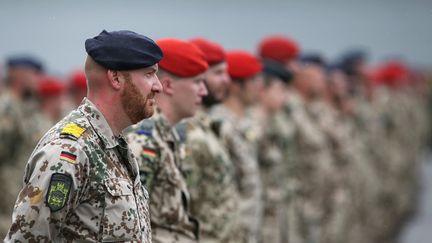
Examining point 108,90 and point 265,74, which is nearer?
point 108,90

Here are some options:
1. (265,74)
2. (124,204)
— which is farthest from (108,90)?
(265,74)

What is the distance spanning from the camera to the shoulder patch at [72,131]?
9.04ft

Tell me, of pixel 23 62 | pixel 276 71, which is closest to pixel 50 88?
pixel 23 62

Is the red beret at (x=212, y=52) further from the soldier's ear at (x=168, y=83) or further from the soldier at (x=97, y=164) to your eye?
the soldier at (x=97, y=164)

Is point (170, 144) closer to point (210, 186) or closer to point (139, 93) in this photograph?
point (210, 186)

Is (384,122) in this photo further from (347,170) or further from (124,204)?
(124,204)

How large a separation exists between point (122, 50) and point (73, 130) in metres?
0.33

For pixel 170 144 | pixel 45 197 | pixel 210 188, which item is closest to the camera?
pixel 45 197

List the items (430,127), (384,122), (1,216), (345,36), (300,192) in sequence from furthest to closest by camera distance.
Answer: (345,36) → (430,127) → (384,122) → (300,192) → (1,216)

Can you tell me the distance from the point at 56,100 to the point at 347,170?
11.0ft

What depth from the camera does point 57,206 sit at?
8.68 feet

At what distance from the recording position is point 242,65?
251 inches

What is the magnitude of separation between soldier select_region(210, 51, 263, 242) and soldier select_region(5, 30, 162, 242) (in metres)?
2.30

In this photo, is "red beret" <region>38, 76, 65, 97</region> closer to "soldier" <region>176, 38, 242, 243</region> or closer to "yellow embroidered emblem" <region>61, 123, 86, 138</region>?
"soldier" <region>176, 38, 242, 243</region>
